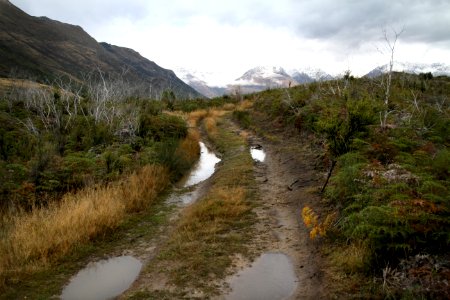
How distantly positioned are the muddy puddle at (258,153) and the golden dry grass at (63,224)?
619cm

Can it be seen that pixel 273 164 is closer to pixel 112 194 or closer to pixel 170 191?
pixel 170 191

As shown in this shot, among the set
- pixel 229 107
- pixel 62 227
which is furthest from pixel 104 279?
pixel 229 107

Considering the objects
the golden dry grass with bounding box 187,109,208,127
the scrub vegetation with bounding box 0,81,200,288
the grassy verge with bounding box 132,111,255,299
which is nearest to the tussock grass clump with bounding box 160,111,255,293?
the grassy verge with bounding box 132,111,255,299

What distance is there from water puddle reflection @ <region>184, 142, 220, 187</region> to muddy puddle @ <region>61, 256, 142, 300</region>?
644cm

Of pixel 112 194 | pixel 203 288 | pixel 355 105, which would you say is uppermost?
pixel 355 105

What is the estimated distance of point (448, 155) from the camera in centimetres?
757

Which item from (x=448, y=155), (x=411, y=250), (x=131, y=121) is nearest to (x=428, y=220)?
(x=411, y=250)

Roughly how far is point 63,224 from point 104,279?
5.66 feet

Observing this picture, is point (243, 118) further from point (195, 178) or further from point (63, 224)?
point (63, 224)

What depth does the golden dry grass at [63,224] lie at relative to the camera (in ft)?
22.3

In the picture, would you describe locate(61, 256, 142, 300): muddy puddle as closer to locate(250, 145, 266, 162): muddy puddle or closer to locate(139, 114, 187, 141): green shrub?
locate(250, 145, 266, 162): muddy puddle

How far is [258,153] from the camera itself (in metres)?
17.0

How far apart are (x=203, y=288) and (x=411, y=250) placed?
10.4 ft

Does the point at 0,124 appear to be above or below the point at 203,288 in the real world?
→ above
